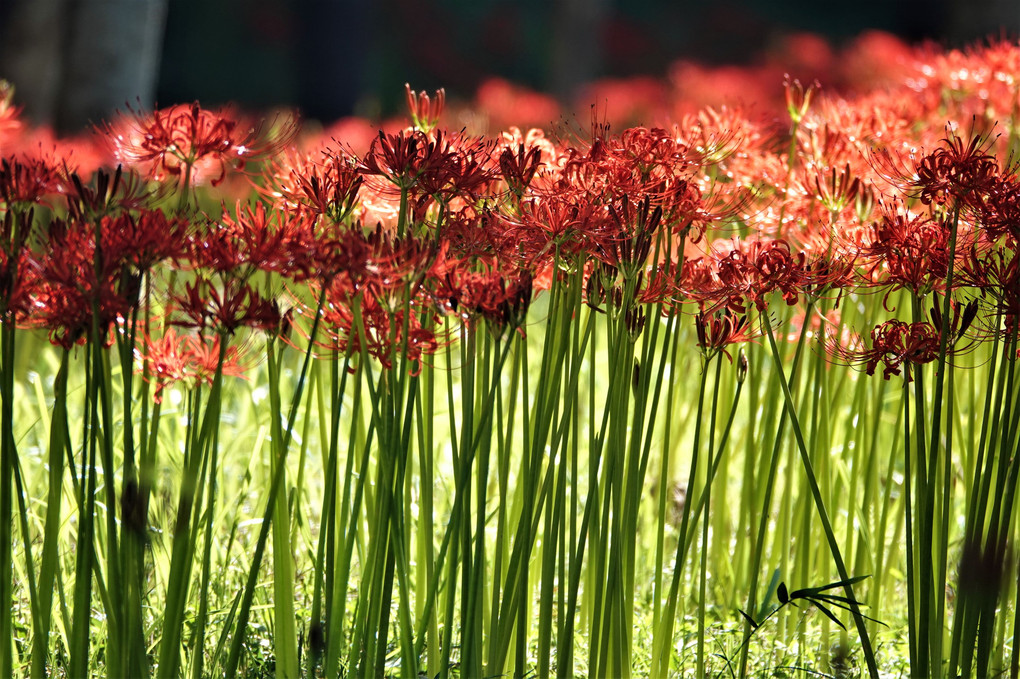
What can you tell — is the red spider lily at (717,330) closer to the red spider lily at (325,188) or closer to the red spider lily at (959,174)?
the red spider lily at (959,174)

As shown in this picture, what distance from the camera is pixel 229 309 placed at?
1.31 metres

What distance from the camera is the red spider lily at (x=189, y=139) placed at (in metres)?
1.46

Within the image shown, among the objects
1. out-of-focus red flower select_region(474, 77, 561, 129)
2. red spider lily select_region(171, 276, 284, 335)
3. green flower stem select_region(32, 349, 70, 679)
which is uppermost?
out-of-focus red flower select_region(474, 77, 561, 129)

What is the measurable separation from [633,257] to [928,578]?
656mm

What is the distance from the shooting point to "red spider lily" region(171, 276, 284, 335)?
4.29 ft

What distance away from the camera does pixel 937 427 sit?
1487 mm

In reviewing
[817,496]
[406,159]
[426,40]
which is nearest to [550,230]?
[406,159]

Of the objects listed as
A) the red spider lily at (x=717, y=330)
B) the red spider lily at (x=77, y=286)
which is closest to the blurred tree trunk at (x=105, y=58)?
the red spider lily at (x=77, y=286)

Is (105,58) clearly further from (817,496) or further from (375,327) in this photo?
(817,496)

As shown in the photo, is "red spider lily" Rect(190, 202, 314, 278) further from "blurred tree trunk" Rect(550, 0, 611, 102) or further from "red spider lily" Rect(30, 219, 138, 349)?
"blurred tree trunk" Rect(550, 0, 611, 102)

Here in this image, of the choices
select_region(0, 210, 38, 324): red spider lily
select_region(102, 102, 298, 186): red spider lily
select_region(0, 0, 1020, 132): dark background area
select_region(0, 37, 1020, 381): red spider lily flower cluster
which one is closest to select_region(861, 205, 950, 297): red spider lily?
select_region(0, 37, 1020, 381): red spider lily flower cluster

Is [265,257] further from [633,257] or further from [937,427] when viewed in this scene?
[937,427]

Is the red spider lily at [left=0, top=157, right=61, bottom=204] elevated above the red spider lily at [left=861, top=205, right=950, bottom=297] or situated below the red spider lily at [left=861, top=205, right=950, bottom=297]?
above

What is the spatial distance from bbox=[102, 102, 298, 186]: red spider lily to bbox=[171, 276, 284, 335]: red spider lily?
0.22 meters
